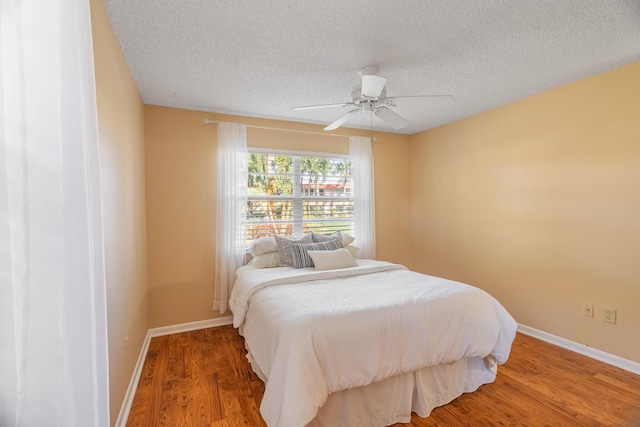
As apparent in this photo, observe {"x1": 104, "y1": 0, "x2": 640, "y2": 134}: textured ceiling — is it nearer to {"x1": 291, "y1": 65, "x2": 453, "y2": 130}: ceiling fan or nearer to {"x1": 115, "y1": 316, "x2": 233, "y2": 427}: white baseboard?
{"x1": 291, "y1": 65, "x2": 453, "y2": 130}: ceiling fan

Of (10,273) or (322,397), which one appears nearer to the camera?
(10,273)

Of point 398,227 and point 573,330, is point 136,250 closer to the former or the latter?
point 398,227

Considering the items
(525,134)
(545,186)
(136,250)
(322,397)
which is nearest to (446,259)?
(545,186)

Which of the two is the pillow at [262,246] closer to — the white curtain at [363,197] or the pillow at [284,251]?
the pillow at [284,251]

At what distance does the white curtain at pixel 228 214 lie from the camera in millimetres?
3428

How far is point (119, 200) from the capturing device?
2.03 metres

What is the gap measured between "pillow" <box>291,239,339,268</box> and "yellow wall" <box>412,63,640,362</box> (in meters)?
1.80

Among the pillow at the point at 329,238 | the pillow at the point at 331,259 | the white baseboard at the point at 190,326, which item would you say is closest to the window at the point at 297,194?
the pillow at the point at 329,238

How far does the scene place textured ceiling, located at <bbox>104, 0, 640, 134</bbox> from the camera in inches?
69.1

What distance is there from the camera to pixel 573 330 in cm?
278

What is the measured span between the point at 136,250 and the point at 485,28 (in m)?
3.05

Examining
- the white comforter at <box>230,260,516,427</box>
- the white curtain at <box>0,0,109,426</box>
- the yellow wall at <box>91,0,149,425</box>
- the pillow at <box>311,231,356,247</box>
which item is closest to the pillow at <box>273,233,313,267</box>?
the pillow at <box>311,231,356,247</box>

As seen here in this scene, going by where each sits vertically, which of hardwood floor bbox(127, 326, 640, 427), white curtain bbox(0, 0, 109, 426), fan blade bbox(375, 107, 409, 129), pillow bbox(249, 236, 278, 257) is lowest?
hardwood floor bbox(127, 326, 640, 427)

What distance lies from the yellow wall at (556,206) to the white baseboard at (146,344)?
300 centimetres
